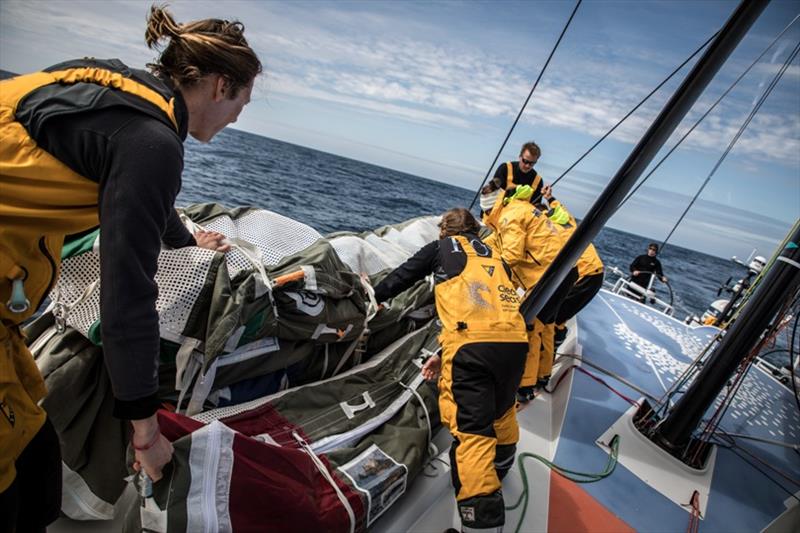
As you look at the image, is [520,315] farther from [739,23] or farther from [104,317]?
[104,317]

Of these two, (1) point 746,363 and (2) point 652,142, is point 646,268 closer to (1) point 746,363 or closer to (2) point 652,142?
(1) point 746,363

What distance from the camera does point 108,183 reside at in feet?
2.87

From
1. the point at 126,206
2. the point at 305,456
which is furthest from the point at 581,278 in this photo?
the point at 126,206

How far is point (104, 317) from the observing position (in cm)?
94

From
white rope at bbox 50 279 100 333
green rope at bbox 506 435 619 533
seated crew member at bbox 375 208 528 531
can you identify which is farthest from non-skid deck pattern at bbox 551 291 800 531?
white rope at bbox 50 279 100 333

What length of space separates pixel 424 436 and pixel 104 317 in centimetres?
167

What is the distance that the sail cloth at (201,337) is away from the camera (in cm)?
159

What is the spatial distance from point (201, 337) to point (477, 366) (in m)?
1.32

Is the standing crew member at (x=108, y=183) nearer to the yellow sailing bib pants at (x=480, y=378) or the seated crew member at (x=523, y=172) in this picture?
the yellow sailing bib pants at (x=480, y=378)

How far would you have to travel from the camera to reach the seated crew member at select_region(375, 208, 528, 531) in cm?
188

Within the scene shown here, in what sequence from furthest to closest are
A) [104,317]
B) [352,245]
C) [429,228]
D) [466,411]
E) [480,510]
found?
[429,228] → [352,245] → [466,411] → [480,510] → [104,317]

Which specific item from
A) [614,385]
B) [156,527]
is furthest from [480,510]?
[614,385]

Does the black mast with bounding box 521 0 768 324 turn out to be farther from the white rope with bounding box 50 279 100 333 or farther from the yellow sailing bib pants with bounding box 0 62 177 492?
the white rope with bounding box 50 279 100 333

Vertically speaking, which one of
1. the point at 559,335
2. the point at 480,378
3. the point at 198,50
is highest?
the point at 198,50
